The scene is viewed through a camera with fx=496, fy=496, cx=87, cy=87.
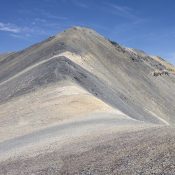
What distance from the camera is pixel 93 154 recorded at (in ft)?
65.4

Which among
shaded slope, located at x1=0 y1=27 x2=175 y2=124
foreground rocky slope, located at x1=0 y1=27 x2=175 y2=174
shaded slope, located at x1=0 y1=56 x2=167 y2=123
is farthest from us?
shaded slope, located at x1=0 y1=27 x2=175 y2=124

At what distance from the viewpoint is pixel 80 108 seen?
3759 centimetres

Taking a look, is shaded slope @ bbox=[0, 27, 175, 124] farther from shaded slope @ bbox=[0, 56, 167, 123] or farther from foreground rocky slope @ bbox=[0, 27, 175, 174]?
foreground rocky slope @ bbox=[0, 27, 175, 174]

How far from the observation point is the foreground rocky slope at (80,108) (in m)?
20.0

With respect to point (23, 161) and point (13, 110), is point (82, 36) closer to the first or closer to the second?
point (13, 110)

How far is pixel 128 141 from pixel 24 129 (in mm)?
13879

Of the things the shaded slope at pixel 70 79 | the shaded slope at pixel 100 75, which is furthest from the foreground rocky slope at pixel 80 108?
the shaded slope at pixel 100 75

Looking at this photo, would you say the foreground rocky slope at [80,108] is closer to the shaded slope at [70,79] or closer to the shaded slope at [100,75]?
the shaded slope at [70,79]

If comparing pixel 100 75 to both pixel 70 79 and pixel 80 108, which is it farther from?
pixel 80 108

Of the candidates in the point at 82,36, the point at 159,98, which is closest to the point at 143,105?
the point at 159,98

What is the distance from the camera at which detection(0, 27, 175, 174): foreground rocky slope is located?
20000 millimetres

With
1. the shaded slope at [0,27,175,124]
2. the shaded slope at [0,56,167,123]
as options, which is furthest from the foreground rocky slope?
the shaded slope at [0,27,175,124]

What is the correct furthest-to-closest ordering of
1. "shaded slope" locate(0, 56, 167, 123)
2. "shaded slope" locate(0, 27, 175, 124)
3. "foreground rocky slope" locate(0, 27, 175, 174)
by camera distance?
1. "shaded slope" locate(0, 27, 175, 124)
2. "shaded slope" locate(0, 56, 167, 123)
3. "foreground rocky slope" locate(0, 27, 175, 174)

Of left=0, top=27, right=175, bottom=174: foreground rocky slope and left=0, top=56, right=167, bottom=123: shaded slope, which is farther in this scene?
left=0, top=56, right=167, bottom=123: shaded slope
